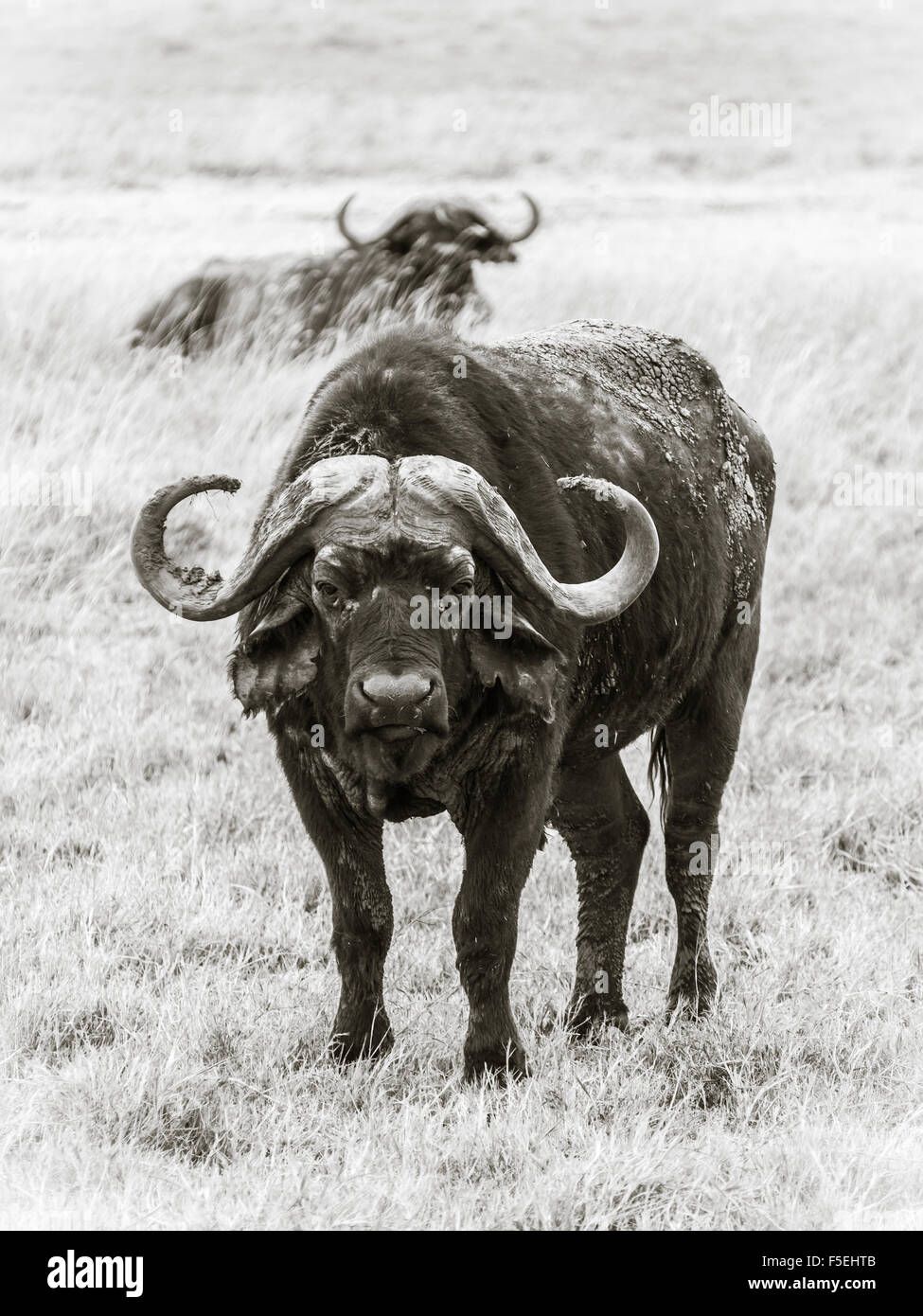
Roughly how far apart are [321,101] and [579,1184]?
1175 inches

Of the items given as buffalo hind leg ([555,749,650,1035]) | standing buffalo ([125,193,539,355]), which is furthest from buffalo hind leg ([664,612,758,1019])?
standing buffalo ([125,193,539,355])

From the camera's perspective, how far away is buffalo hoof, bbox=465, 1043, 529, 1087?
188 inches

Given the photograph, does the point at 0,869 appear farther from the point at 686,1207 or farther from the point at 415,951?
the point at 686,1207

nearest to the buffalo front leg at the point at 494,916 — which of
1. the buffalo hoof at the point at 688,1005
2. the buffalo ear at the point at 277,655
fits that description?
the buffalo ear at the point at 277,655

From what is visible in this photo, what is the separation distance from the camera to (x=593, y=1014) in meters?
5.43

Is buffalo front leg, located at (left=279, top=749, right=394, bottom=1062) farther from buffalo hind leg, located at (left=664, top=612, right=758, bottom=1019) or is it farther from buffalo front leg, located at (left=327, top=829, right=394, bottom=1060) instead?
buffalo hind leg, located at (left=664, top=612, right=758, bottom=1019)

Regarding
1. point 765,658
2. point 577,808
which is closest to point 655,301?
point 765,658

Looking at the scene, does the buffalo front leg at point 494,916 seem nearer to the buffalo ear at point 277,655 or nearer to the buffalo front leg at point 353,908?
the buffalo front leg at point 353,908

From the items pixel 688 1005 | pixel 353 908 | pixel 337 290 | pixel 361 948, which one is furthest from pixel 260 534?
pixel 337 290

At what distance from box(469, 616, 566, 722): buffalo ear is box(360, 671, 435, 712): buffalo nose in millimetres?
413

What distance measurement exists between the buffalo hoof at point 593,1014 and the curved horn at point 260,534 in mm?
1955

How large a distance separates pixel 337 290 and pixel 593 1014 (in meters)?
8.87

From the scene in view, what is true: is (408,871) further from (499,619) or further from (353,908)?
(499,619)

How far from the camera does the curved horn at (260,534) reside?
4.15 metres
